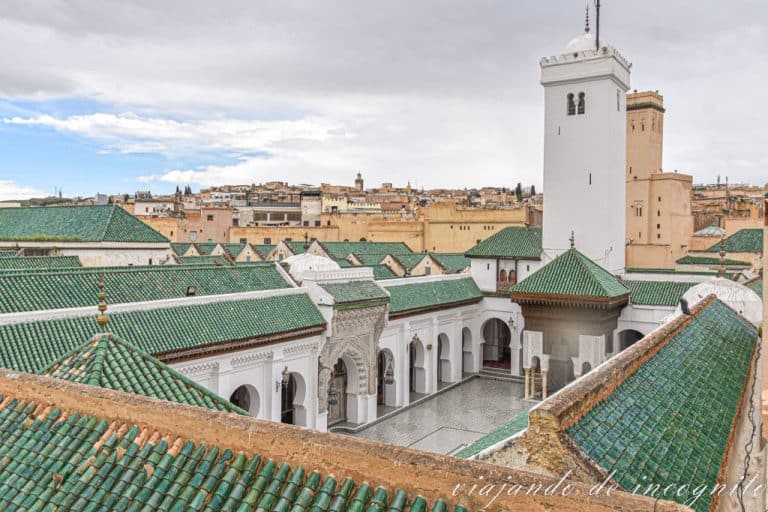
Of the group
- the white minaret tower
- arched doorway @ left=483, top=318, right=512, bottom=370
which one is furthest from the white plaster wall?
arched doorway @ left=483, top=318, right=512, bottom=370

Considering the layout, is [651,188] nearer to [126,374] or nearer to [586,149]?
[586,149]

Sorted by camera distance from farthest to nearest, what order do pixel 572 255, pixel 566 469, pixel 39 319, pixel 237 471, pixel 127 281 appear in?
1. pixel 572 255
2. pixel 127 281
3. pixel 39 319
4. pixel 566 469
5. pixel 237 471

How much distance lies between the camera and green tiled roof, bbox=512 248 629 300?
16969mm

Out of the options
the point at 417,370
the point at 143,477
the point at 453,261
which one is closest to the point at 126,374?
the point at 143,477

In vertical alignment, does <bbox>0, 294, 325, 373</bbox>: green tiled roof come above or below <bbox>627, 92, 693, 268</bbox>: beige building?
below

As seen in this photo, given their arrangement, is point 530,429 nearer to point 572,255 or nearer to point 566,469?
point 566,469

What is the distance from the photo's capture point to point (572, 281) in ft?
56.9

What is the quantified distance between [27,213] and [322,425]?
1460 centimetres

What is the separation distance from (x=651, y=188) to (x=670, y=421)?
32.5 m

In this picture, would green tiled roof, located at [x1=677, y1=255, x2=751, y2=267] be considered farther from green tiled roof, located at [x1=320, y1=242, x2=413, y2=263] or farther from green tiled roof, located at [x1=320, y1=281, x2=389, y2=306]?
green tiled roof, located at [x1=320, y1=281, x2=389, y2=306]

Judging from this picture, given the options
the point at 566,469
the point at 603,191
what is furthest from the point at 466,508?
the point at 603,191

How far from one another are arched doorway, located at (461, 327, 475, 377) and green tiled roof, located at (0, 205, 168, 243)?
10.7 metres

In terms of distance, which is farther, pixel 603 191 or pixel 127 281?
pixel 603 191

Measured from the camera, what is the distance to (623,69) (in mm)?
21656
